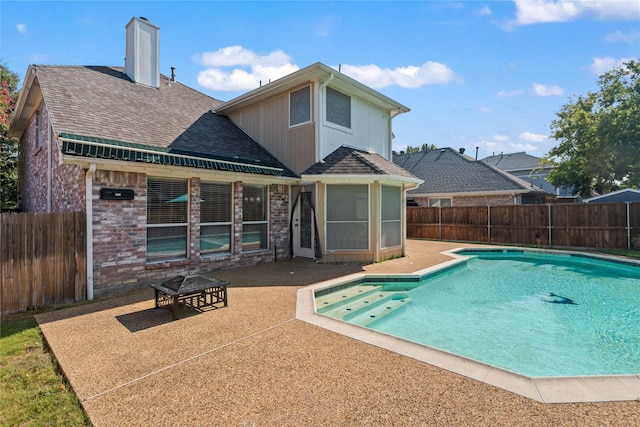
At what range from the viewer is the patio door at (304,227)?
37.7 ft

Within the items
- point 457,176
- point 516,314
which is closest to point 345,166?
point 516,314

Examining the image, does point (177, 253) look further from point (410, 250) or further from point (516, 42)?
point (516, 42)

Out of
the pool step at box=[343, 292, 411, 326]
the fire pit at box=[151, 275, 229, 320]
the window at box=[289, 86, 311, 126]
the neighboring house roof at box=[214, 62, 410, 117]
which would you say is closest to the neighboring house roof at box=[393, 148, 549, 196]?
the neighboring house roof at box=[214, 62, 410, 117]

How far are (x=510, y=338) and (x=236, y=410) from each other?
16.1ft

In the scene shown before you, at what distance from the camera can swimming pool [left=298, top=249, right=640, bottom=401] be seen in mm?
4672

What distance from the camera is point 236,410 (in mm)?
2961

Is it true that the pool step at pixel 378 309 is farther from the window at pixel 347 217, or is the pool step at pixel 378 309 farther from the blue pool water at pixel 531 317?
the window at pixel 347 217

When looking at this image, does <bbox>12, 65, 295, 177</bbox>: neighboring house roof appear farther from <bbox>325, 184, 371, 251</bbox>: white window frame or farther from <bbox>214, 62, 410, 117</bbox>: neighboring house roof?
<bbox>325, 184, 371, 251</bbox>: white window frame

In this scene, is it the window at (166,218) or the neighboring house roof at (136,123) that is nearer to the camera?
the neighboring house roof at (136,123)

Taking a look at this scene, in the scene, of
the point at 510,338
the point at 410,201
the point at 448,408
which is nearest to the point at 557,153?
the point at 410,201

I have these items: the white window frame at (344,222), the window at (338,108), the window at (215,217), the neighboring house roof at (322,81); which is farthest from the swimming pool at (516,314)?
the neighboring house roof at (322,81)

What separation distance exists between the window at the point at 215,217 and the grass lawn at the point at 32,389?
4663mm

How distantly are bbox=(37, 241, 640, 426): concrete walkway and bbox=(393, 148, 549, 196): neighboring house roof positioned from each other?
19071 mm

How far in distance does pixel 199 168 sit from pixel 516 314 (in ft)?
28.2
